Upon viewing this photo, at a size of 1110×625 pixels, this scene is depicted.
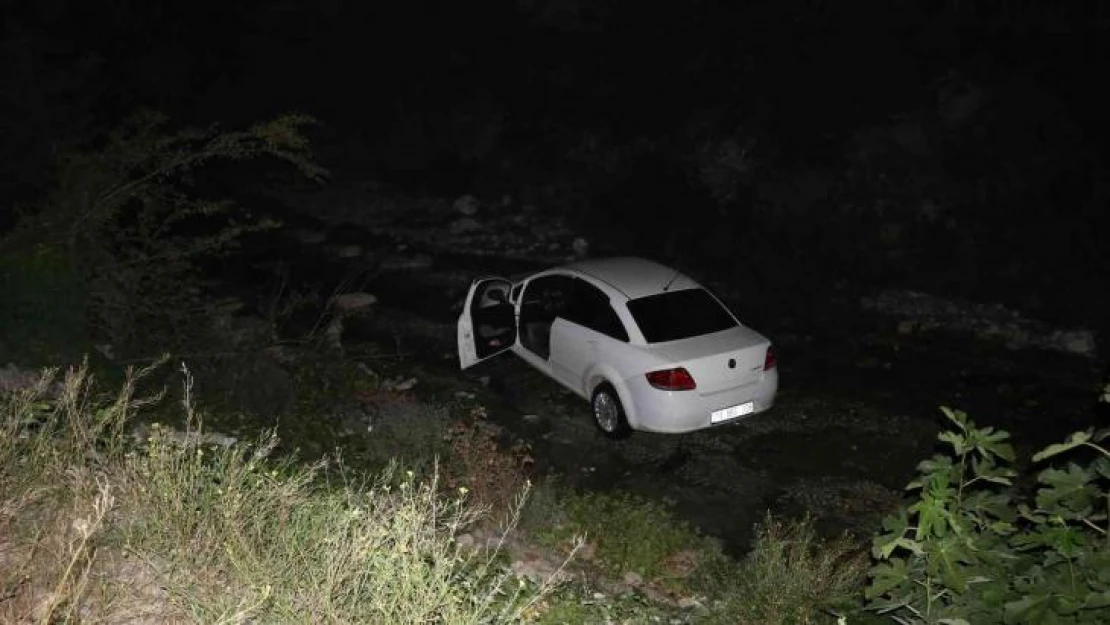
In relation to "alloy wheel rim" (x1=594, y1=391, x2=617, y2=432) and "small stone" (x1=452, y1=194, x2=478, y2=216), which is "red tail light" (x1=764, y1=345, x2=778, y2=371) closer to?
"alloy wheel rim" (x1=594, y1=391, x2=617, y2=432)

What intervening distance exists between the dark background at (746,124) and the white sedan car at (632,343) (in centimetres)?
493

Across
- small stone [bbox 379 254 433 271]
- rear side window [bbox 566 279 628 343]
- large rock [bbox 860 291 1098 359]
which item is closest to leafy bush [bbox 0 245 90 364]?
rear side window [bbox 566 279 628 343]

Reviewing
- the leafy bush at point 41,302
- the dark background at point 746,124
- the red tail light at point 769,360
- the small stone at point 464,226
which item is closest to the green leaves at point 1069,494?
the red tail light at point 769,360

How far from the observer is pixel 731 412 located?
861 cm

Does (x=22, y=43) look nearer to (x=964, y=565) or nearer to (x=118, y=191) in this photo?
(x=118, y=191)

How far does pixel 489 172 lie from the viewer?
19.5 m

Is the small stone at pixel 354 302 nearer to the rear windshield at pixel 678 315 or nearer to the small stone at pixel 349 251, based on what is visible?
the small stone at pixel 349 251

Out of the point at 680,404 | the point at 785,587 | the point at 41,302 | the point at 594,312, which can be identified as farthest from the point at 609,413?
the point at 41,302

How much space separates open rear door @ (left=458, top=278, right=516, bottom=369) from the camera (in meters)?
10.2

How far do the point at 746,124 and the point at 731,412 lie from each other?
29.0 feet

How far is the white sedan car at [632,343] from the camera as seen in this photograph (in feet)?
27.8

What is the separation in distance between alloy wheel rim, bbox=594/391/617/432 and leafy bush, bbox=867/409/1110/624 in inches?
180

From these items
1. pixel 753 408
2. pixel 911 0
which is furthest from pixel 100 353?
pixel 911 0

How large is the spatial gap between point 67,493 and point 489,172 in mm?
15169
